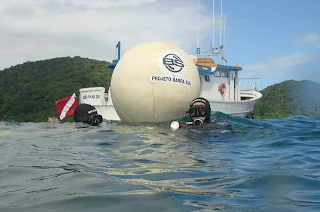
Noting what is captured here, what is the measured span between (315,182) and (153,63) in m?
5.80

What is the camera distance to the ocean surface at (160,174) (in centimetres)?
271

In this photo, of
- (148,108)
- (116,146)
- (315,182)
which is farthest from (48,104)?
(315,182)

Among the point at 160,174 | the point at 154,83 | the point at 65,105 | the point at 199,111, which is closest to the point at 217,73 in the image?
the point at 65,105

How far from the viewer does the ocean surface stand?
8.90 feet

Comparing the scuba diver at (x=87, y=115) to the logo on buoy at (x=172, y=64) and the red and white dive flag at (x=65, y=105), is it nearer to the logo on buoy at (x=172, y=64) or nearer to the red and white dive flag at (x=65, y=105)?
the logo on buoy at (x=172, y=64)

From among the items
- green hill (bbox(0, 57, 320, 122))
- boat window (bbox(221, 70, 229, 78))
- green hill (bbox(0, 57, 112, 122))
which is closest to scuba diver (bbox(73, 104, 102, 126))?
boat window (bbox(221, 70, 229, 78))

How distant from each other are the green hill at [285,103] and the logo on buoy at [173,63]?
2063 cm

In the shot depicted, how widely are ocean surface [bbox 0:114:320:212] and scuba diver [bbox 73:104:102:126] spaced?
9.44 feet

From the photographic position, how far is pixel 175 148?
552cm

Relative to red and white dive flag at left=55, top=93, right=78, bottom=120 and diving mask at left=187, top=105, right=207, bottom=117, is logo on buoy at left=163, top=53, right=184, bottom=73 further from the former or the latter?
red and white dive flag at left=55, top=93, right=78, bottom=120

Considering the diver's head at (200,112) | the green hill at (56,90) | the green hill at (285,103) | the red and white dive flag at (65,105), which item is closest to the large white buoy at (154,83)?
the diver's head at (200,112)

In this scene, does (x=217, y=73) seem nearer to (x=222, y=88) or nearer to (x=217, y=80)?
(x=217, y=80)

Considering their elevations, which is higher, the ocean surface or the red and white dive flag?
the red and white dive flag

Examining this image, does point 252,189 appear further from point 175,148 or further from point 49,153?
point 49,153
